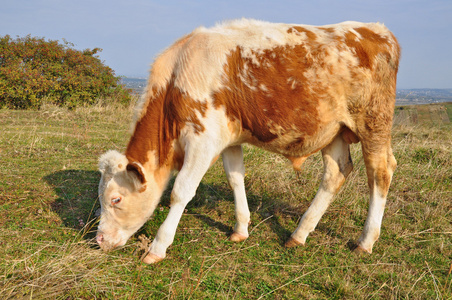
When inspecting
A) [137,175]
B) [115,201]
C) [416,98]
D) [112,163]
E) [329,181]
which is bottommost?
[416,98]

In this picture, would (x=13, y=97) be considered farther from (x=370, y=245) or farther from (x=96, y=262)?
(x=370, y=245)

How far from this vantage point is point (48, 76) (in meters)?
15.1

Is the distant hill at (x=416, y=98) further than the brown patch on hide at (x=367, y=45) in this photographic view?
Yes

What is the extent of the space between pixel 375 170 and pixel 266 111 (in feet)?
5.08

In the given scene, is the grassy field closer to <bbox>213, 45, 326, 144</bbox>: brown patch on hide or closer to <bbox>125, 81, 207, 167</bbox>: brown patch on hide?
<bbox>125, 81, 207, 167</bbox>: brown patch on hide

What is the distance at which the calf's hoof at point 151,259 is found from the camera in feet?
13.1

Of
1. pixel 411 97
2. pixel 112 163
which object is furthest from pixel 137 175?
pixel 411 97

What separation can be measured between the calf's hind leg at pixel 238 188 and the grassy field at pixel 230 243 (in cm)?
17

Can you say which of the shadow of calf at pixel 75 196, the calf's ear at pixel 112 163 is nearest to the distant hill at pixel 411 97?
the calf's ear at pixel 112 163

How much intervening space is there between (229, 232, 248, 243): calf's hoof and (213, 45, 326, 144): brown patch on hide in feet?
4.84

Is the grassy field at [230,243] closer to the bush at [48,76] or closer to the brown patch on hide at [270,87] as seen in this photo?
the brown patch on hide at [270,87]

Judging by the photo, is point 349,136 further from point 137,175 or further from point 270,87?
point 137,175

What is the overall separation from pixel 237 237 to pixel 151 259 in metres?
1.14

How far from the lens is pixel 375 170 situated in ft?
15.0
